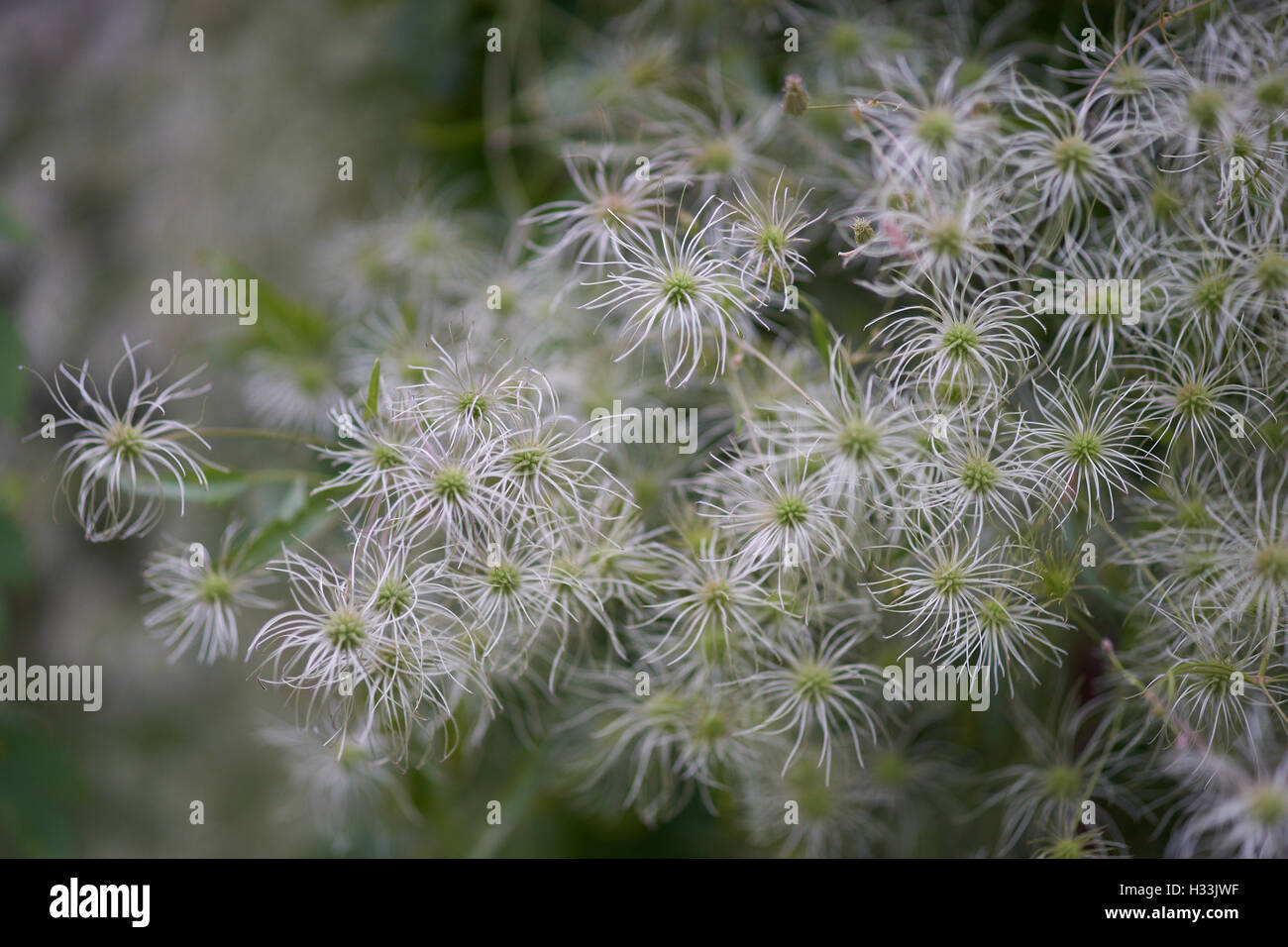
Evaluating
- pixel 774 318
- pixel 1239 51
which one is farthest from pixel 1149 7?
pixel 774 318

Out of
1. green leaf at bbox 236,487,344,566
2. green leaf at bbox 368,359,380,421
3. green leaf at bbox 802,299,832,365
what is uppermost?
green leaf at bbox 802,299,832,365

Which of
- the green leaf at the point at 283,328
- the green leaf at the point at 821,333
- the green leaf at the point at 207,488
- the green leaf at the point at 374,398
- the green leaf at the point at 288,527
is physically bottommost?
the green leaf at the point at 288,527

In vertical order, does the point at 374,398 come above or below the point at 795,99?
below

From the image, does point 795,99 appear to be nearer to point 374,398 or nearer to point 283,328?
point 374,398

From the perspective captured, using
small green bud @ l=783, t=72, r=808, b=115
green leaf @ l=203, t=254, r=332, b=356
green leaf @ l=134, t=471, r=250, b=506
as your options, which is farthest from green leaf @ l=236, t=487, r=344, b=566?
small green bud @ l=783, t=72, r=808, b=115

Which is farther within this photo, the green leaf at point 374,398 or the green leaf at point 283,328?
the green leaf at point 283,328

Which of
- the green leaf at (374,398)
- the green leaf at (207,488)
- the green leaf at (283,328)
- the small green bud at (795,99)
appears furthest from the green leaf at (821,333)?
the green leaf at (283,328)

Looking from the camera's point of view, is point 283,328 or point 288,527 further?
point 283,328

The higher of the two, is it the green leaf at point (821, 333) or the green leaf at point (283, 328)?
the green leaf at point (283, 328)

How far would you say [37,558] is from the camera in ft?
4.12

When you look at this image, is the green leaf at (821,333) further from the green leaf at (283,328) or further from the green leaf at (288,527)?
the green leaf at (283,328)

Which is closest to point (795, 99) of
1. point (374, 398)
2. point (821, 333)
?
point (821, 333)

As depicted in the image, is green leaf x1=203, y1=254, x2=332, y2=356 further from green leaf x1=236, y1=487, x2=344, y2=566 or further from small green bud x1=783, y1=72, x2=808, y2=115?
small green bud x1=783, y1=72, x2=808, y2=115
